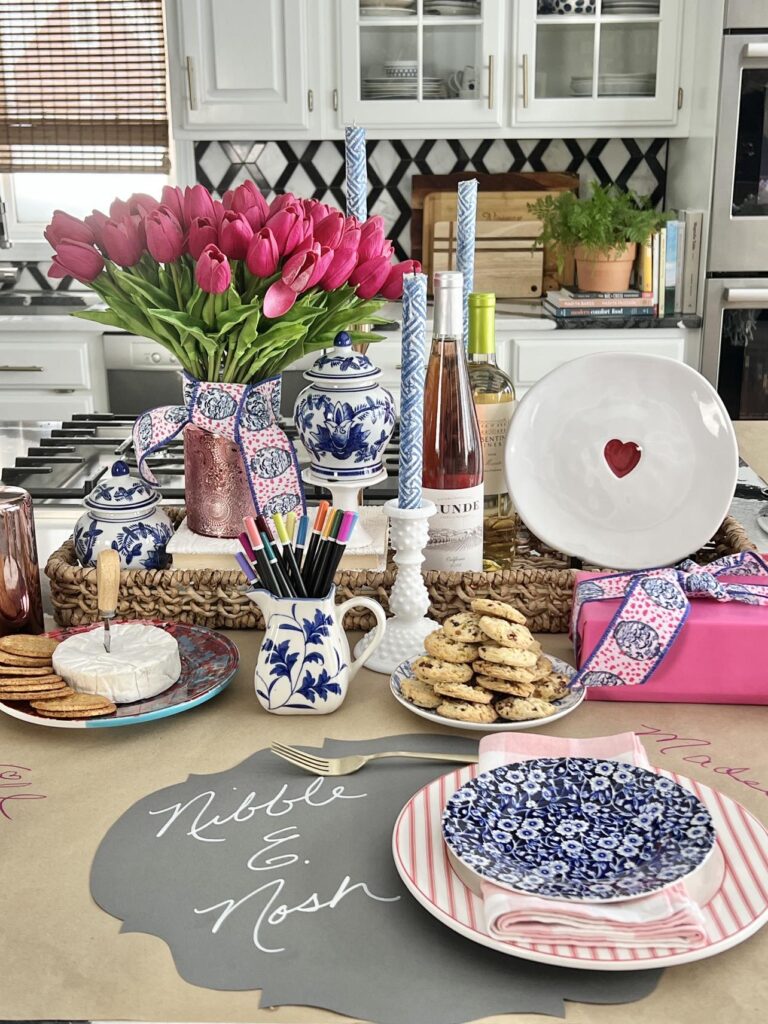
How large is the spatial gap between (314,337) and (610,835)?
2.05ft

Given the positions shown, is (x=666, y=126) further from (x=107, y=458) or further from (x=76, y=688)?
(x=76, y=688)

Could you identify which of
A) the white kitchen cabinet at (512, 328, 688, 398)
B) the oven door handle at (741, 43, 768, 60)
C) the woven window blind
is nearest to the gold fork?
the white kitchen cabinet at (512, 328, 688, 398)

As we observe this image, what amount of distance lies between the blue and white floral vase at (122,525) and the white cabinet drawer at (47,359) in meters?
2.27

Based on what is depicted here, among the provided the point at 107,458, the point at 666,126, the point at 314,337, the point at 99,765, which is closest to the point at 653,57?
the point at 666,126

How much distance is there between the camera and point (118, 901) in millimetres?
747

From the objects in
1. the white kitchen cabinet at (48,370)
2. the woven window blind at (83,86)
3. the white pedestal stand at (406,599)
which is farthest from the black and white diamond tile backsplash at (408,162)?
the white pedestal stand at (406,599)

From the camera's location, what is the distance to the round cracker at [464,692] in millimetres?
957

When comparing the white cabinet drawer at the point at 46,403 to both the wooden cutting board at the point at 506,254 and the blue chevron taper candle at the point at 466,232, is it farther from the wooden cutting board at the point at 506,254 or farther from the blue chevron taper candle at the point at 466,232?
the blue chevron taper candle at the point at 466,232

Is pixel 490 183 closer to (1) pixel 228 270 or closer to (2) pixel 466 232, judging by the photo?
(2) pixel 466 232

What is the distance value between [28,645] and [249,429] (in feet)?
1.02

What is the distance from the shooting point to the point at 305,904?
743 millimetres

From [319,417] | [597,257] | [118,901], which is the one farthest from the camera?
[597,257]

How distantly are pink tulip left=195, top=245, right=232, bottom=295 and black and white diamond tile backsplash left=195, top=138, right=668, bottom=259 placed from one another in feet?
9.04

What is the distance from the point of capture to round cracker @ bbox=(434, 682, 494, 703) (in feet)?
3.14
